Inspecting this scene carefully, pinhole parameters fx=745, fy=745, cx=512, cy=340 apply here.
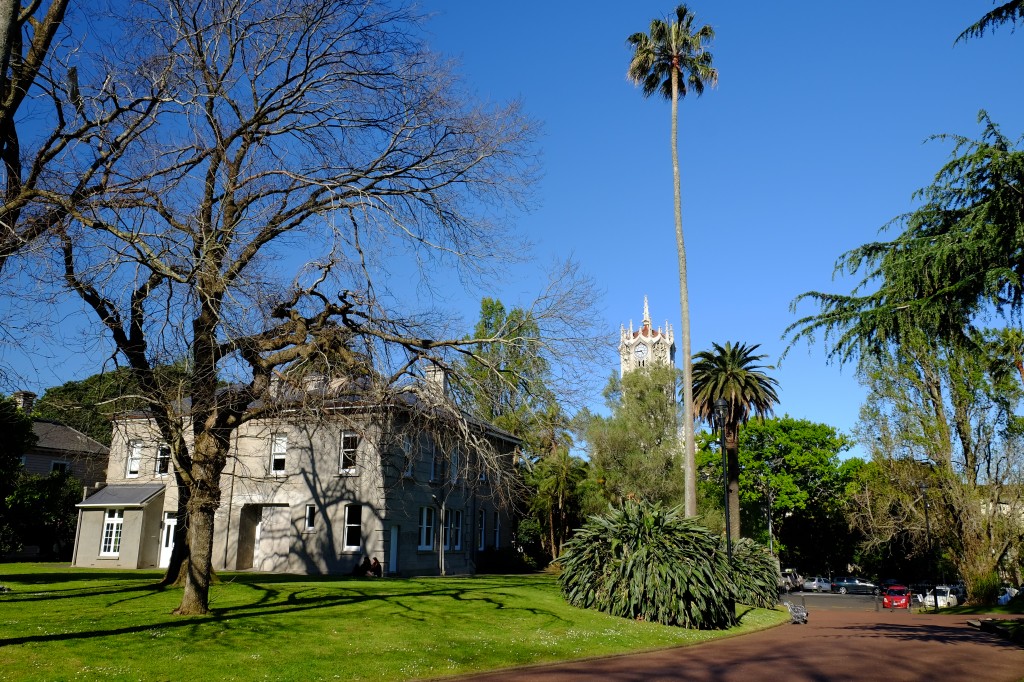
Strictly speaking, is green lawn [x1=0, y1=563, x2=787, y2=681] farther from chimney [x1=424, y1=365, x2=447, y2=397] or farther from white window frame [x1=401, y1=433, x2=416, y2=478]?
chimney [x1=424, y1=365, x2=447, y2=397]

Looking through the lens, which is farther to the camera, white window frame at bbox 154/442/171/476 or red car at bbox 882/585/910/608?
red car at bbox 882/585/910/608

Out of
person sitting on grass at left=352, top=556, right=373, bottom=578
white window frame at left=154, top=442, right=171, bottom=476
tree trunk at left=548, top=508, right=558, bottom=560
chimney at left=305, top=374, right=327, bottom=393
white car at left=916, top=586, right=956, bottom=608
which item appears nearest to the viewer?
chimney at left=305, top=374, right=327, bottom=393

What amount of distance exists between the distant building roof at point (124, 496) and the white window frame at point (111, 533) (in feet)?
1.67

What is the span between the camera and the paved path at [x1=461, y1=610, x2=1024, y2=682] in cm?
1341

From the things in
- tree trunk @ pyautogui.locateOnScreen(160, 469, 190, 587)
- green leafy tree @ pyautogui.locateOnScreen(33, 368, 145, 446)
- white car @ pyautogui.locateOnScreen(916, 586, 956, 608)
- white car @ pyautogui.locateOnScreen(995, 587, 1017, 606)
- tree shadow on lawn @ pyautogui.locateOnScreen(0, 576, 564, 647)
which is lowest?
white car @ pyautogui.locateOnScreen(916, 586, 956, 608)

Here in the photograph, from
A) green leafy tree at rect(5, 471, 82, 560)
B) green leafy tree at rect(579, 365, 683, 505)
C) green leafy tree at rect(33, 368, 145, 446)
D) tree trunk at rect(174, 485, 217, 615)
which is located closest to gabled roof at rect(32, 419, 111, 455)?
green leafy tree at rect(5, 471, 82, 560)

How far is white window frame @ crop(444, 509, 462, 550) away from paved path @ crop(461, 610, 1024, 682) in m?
16.2

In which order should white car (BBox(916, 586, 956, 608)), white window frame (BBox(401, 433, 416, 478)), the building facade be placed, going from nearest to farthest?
white window frame (BBox(401, 433, 416, 478)) < the building facade < white car (BBox(916, 586, 956, 608))

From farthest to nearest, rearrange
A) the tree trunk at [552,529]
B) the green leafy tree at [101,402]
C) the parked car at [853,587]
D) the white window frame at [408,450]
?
the parked car at [853,587] < the tree trunk at [552,529] < the white window frame at [408,450] < the green leafy tree at [101,402]

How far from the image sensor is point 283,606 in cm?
1792

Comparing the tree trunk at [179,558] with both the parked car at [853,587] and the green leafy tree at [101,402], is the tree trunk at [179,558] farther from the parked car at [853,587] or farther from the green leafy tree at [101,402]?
the parked car at [853,587]

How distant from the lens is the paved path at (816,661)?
13.4 meters

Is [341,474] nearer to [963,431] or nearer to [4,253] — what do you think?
[4,253]

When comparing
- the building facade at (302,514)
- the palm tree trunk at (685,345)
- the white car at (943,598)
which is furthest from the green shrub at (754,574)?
the white car at (943,598)
